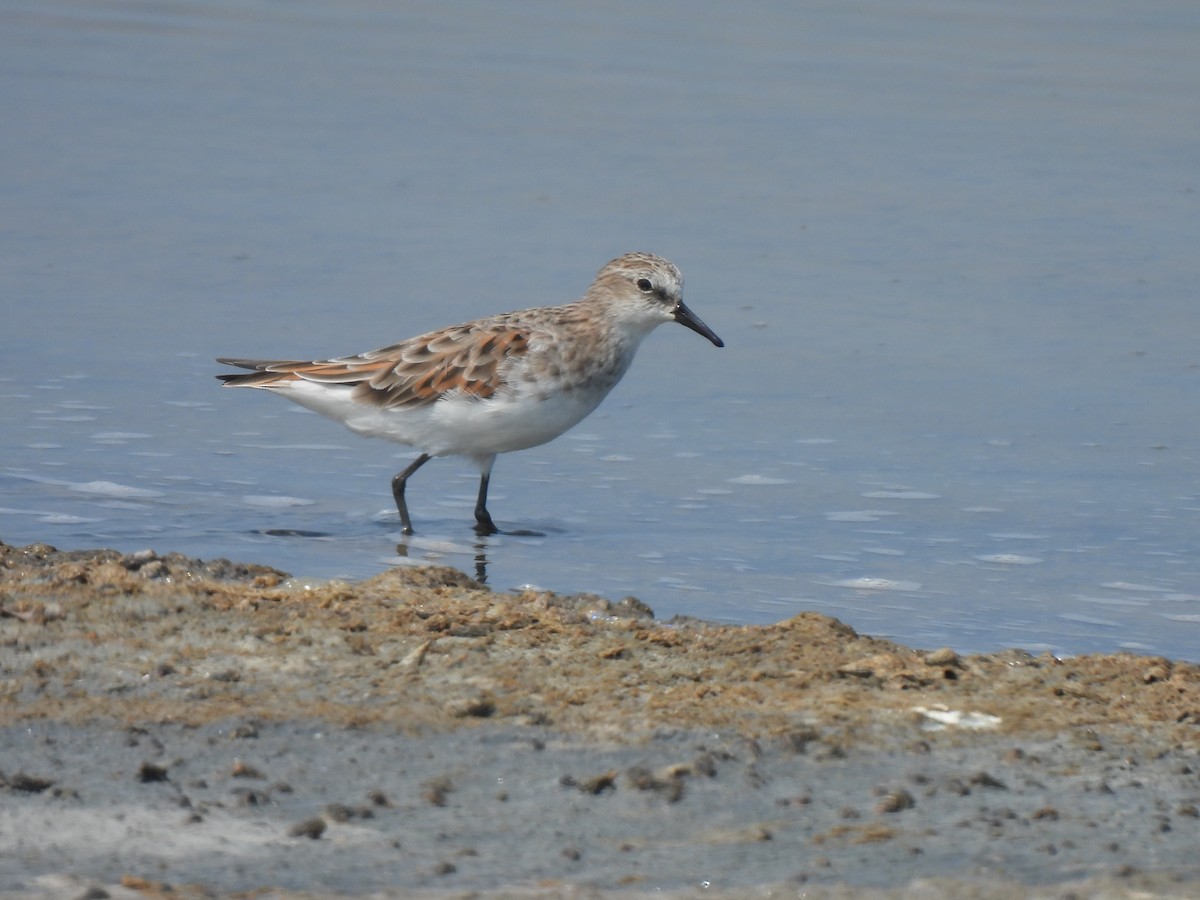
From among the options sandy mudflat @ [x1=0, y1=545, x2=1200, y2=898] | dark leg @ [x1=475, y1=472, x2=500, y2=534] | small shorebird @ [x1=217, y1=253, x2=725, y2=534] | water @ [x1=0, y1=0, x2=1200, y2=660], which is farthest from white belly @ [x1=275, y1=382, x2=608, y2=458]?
sandy mudflat @ [x1=0, y1=545, x2=1200, y2=898]

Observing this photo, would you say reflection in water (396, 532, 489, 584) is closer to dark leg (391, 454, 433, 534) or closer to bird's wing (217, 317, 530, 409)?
dark leg (391, 454, 433, 534)

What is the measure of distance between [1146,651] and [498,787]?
280 centimetres

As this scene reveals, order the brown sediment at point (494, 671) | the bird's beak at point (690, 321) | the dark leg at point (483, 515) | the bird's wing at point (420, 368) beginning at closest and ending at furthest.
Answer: the brown sediment at point (494, 671), the dark leg at point (483, 515), the bird's wing at point (420, 368), the bird's beak at point (690, 321)

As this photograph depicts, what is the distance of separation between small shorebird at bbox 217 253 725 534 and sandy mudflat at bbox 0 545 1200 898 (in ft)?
6.99

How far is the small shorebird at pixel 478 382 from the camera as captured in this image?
24.7ft

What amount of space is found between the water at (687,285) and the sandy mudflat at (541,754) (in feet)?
4.62

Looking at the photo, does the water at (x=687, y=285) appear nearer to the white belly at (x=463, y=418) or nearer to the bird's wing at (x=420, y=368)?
the white belly at (x=463, y=418)

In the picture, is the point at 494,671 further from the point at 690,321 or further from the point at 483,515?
the point at 690,321

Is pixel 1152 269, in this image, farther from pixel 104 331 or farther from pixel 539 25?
pixel 539 25

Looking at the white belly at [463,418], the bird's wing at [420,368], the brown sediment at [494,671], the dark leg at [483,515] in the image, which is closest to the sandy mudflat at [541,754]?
the brown sediment at [494,671]

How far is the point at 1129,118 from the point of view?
13156mm

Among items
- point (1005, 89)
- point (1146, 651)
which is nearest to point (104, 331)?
point (1146, 651)

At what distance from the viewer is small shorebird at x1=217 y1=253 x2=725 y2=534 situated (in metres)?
7.52

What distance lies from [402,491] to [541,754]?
11.1 ft
